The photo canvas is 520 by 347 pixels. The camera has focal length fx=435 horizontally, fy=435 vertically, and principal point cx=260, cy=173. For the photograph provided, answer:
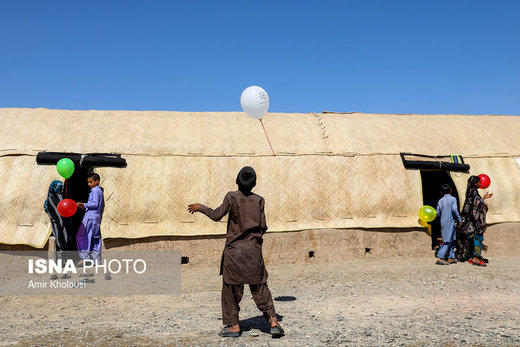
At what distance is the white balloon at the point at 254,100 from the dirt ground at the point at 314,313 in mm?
3049

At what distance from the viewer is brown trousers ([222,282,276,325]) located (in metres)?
4.38

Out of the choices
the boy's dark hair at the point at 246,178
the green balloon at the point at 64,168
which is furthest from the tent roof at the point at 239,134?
the boy's dark hair at the point at 246,178

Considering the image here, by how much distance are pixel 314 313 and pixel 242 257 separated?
63.2 inches

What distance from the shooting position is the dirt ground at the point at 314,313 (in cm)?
437

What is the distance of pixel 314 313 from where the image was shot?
5461 mm

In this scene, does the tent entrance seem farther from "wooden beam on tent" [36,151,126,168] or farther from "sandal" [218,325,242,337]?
"sandal" [218,325,242,337]

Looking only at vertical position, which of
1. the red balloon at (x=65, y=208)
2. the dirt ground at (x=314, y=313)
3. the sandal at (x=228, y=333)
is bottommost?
the dirt ground at (x=314, y=313)

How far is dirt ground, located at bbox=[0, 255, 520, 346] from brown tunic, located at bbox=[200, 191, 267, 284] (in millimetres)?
630

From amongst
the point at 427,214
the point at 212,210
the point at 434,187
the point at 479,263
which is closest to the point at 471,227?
the point at 479,263

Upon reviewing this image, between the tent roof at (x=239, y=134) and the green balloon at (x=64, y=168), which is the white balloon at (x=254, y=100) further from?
the green balloon at (x=64, y=168)

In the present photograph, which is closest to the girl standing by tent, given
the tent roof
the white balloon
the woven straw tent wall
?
the woven straw tent wall

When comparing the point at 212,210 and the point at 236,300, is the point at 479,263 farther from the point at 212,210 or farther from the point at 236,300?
the point at 212,210

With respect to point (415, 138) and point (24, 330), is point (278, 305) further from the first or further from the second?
point (415, 138)

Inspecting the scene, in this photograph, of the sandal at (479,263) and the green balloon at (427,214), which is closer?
the sandal at (479,263)
